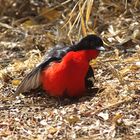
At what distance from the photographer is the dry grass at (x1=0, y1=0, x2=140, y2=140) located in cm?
375

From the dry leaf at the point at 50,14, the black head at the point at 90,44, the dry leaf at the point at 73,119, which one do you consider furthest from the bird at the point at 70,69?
the dry leaf at the point at 50,14

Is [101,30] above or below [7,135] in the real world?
above

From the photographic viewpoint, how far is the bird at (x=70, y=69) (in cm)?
410

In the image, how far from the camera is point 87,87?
432cm

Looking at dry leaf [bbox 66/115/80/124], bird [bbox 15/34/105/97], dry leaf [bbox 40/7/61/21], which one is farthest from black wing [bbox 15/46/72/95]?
dry leaf [bbox 40/7/61/21]

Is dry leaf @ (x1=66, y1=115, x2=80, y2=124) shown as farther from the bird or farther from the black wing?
the black wing

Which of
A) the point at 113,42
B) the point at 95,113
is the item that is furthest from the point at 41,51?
the point at 95,113

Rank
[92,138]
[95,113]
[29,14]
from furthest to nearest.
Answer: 1. [29,14]
2. [95,113]
3. [92,138]

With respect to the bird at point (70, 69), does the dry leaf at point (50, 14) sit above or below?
above

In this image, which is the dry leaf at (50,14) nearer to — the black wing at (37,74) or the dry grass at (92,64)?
the dry grass at (92,64)

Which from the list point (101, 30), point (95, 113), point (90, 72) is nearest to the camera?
point (95, 113)

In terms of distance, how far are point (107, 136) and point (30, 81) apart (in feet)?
3.28

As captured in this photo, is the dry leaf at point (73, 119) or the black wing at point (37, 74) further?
the black wing at point (37, 74)

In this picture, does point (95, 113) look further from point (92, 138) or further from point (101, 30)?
point (101, 30)
